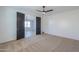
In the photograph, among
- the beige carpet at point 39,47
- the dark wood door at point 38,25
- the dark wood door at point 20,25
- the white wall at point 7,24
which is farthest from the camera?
the dark wood door at point 38,25

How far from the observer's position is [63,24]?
22.5ft

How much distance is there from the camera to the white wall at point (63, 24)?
19.0ft

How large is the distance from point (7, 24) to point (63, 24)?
4.74 metres

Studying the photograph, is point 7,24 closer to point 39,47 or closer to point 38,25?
point 39,47

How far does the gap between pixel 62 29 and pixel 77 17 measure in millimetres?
1780

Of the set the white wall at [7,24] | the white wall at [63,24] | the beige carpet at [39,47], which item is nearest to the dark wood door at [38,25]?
the white wall at [63,24]

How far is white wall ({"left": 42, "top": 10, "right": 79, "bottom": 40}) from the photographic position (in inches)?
227

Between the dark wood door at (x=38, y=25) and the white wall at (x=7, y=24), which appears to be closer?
the white wall at (x=7, y=24)

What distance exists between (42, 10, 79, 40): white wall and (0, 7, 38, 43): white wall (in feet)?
13.5

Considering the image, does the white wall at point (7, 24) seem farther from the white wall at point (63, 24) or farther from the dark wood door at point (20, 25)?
the white wall at point (63, 24)

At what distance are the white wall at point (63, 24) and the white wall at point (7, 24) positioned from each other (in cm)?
412
